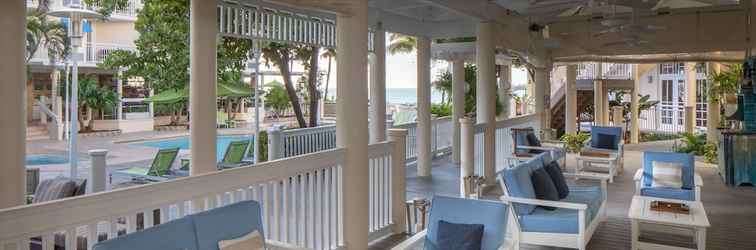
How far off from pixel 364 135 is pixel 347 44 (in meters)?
0.79

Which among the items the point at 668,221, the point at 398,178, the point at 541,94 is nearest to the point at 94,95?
the point at 541,94

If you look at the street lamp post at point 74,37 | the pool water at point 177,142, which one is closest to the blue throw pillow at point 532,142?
the street lamp post at point 74,37

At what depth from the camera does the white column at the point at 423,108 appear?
9.80m

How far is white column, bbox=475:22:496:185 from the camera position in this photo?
8.46 m

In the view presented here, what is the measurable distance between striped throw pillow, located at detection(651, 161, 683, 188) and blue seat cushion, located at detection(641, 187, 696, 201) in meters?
0.10

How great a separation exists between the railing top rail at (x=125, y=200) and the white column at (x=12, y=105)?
0.42 metres

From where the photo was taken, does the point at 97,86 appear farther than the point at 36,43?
Yes

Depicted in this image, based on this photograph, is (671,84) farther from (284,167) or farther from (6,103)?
(6,103)

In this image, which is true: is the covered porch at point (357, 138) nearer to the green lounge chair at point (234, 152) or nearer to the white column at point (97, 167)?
the green lounge chair at point (234, 152)

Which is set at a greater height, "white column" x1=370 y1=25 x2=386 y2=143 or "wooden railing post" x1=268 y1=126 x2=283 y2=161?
"white column" x1=370 y1=25 x2=386 y2=143

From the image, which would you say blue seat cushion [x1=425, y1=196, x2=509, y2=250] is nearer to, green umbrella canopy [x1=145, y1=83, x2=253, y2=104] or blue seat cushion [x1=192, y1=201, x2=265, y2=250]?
blue seat cushion [x1=192, y1=201, x2=265, y2=250]

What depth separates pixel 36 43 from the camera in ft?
54.3

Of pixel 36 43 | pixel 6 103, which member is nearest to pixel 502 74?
pixel 36 43

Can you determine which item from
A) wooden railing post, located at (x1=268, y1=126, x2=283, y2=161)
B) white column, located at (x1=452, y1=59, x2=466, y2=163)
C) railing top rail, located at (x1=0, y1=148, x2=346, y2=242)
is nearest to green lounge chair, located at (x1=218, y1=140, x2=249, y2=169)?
wooden railing post, located at (x1=268, y1=126, x2=283, y2=161)
